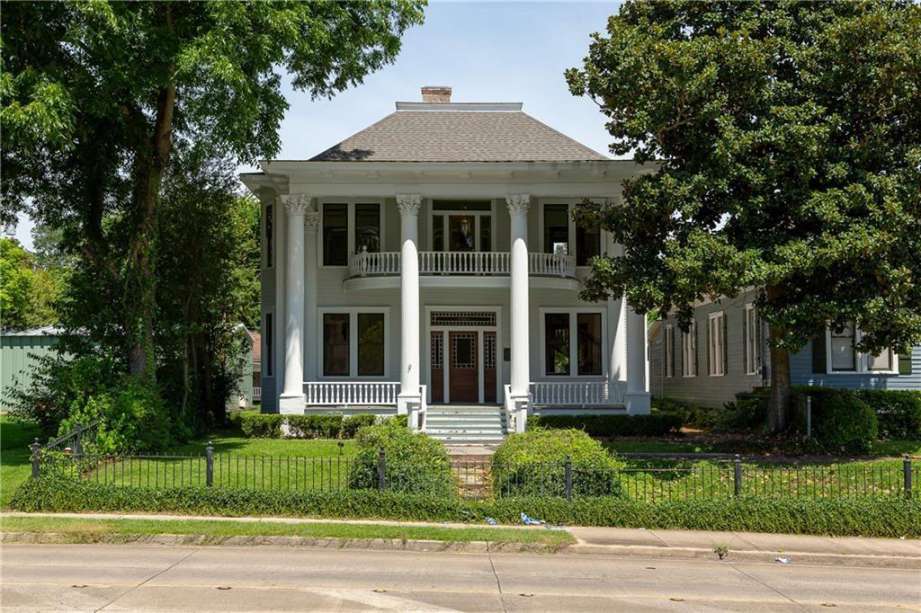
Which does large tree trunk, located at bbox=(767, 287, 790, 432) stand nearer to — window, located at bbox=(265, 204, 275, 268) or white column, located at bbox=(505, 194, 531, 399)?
white column, located at bbox=(505, 194, 531, 399)

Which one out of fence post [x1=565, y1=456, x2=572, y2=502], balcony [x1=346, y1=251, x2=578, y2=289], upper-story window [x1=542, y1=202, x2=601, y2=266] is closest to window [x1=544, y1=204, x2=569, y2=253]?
upper-story window [x1=542, y1=202, x2=601, y2=266]

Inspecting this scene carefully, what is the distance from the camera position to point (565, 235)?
29438mm

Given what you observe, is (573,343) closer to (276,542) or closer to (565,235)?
(565,235)

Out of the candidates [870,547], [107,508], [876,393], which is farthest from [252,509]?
[876,393]

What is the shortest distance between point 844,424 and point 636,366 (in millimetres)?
6745

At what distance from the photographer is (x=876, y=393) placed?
24953mm

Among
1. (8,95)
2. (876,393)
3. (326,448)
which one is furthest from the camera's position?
(876,393)

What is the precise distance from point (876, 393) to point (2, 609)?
2211 cm

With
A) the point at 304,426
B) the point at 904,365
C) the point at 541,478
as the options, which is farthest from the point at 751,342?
the point at 541,478

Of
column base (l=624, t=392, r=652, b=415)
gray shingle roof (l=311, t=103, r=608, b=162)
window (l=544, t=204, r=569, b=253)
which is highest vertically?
gray shingle roof (l=311, t=103, r=608, b=162)

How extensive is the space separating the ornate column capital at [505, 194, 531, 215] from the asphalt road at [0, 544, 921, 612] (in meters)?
15.3

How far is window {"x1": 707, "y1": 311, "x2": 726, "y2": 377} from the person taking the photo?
3212 centimetres

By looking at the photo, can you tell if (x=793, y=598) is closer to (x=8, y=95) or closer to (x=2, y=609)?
(x=2, y=609)

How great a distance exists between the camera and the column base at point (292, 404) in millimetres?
26375
